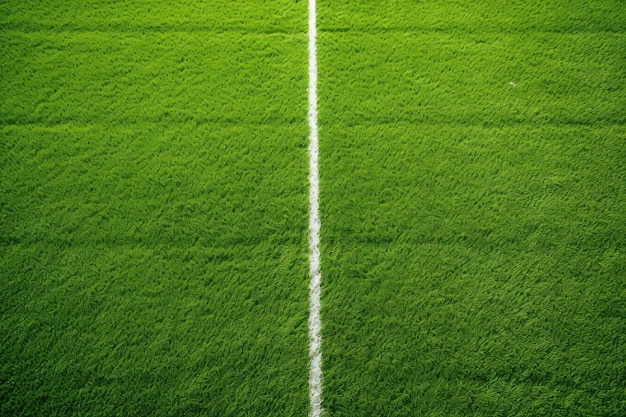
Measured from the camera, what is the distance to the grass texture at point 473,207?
2.37 meters

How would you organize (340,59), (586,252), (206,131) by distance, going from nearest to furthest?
(586,252)
(206,131)
(340,59)

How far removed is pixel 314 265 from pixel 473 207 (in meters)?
1.17

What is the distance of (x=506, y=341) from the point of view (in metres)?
2.46

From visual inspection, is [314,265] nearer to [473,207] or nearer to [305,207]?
[305,207]

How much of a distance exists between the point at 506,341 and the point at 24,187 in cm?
329

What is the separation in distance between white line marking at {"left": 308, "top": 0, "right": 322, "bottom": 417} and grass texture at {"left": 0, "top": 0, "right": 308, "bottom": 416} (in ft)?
0.17

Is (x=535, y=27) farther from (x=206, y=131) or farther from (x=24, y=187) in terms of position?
(x=24, y=187)

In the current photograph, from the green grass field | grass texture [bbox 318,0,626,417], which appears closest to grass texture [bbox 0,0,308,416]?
the green grass field

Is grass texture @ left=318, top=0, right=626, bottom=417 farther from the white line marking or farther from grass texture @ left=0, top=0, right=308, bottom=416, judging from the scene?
grass texture @ left=0, top=0, right=308, bottom=416

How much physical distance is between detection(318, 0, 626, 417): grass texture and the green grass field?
1 cm

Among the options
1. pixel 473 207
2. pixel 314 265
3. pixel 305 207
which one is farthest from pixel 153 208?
pixel 473 207

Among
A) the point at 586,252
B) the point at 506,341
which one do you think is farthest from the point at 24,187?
the point at 586,252

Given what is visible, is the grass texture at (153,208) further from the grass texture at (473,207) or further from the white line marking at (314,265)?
the grass texture at (473,207)

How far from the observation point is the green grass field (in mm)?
2355
